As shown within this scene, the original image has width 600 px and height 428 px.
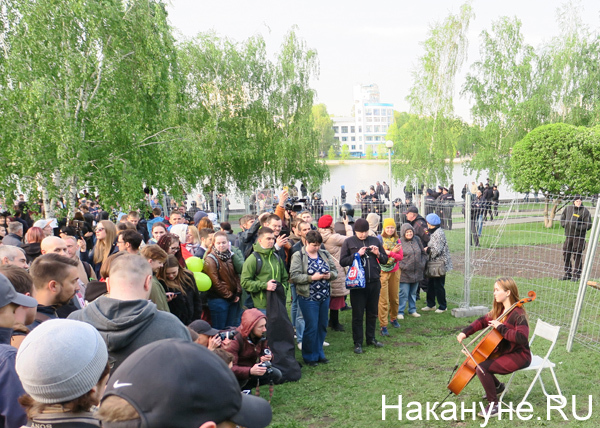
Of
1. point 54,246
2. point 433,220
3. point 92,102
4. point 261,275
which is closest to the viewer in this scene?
point 54,246

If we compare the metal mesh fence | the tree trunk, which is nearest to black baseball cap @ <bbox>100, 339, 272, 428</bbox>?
the metal mesh fence

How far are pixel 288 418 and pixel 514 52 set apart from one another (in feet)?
101

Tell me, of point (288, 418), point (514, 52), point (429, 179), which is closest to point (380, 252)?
point (288, 418)

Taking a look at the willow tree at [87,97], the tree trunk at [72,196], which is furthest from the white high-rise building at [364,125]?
the tree trunk at [72,196]

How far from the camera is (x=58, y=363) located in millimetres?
1777

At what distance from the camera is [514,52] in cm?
3047

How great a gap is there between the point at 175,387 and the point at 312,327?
5.69 m

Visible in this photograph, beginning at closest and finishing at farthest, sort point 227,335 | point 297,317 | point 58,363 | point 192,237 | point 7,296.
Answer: point 58,363 → point 7,296 → point 227,335 → point 297,317 → point 192,237

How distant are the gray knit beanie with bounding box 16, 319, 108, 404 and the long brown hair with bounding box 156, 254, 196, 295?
10.5 ft

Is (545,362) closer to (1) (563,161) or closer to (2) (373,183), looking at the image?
(1) (563,161)

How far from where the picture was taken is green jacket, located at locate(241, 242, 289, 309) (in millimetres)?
6203

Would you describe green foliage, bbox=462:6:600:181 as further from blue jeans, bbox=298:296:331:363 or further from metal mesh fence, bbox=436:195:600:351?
blue jeans, bbox=298:296:331:363

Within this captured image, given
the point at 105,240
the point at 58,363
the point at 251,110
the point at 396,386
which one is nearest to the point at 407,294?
the point at 396,386

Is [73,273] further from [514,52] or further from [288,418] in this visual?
[514,52]
